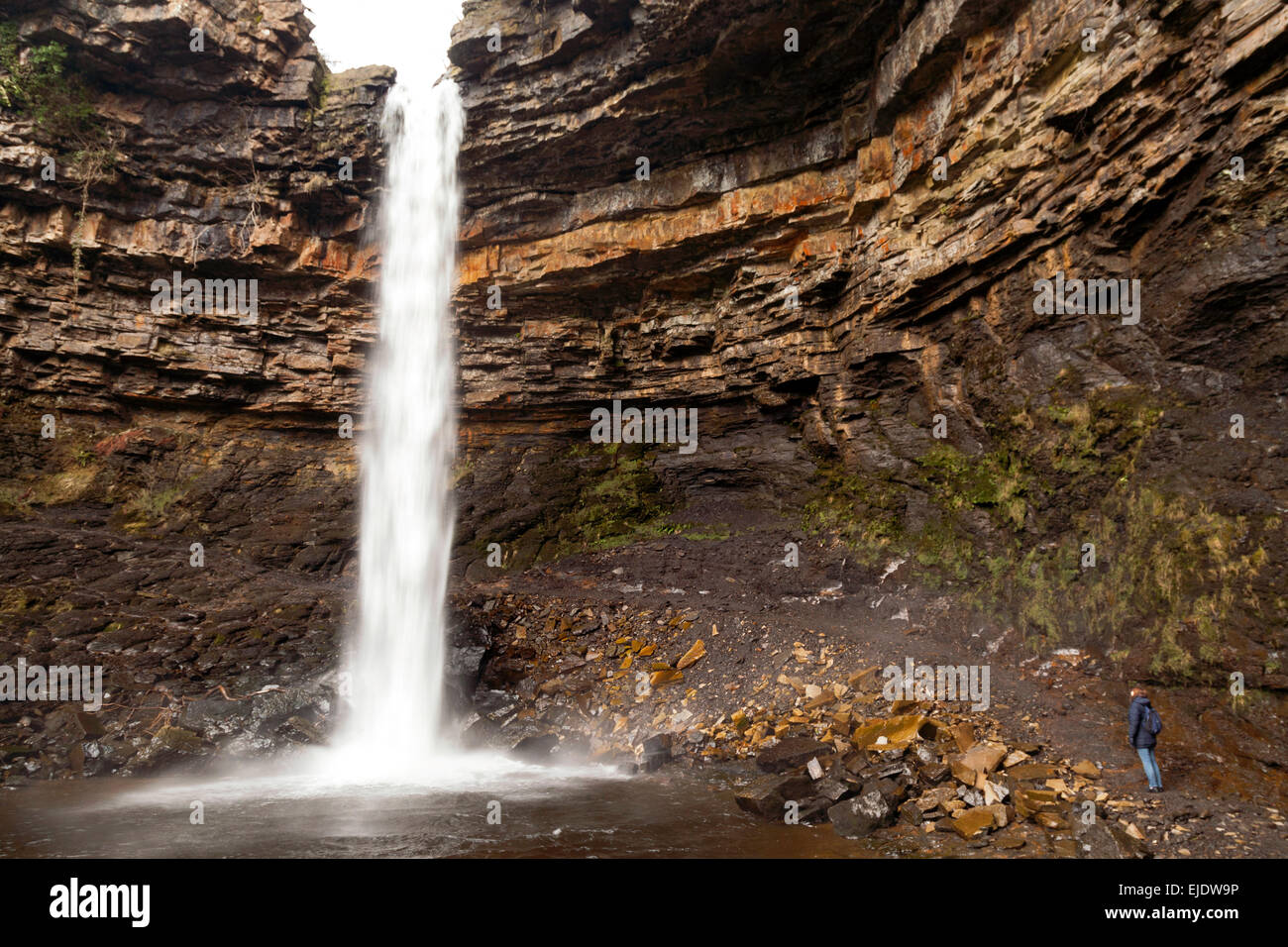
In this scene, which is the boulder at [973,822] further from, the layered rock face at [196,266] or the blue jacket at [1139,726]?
the layered rock face at [196,266]

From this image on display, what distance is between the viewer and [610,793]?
8922 mm

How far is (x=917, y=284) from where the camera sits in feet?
43.9

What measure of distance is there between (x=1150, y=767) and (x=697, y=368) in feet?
44.9

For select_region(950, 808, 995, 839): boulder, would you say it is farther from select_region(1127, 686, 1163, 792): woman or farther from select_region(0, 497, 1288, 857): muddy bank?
select_region(1127, 686, 1163, 792): woman

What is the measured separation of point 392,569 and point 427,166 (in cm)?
1108

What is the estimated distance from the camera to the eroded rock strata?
8734 mm

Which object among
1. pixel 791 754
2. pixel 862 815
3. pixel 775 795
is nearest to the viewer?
pixel 862 815

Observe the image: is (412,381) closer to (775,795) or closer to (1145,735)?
(775,795)

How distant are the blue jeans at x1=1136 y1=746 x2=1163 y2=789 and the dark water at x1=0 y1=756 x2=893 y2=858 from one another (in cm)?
322

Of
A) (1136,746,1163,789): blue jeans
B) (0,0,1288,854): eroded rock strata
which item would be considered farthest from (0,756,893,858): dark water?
(1136,746,1163,789): blue jeans

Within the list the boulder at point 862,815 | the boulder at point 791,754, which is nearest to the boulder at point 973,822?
the boulder at point 862,815

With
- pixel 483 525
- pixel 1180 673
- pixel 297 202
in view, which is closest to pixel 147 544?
pixel 483 525

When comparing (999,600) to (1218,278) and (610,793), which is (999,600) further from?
(610,793)

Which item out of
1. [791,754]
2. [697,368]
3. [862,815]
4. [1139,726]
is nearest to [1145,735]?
[1139,726]
